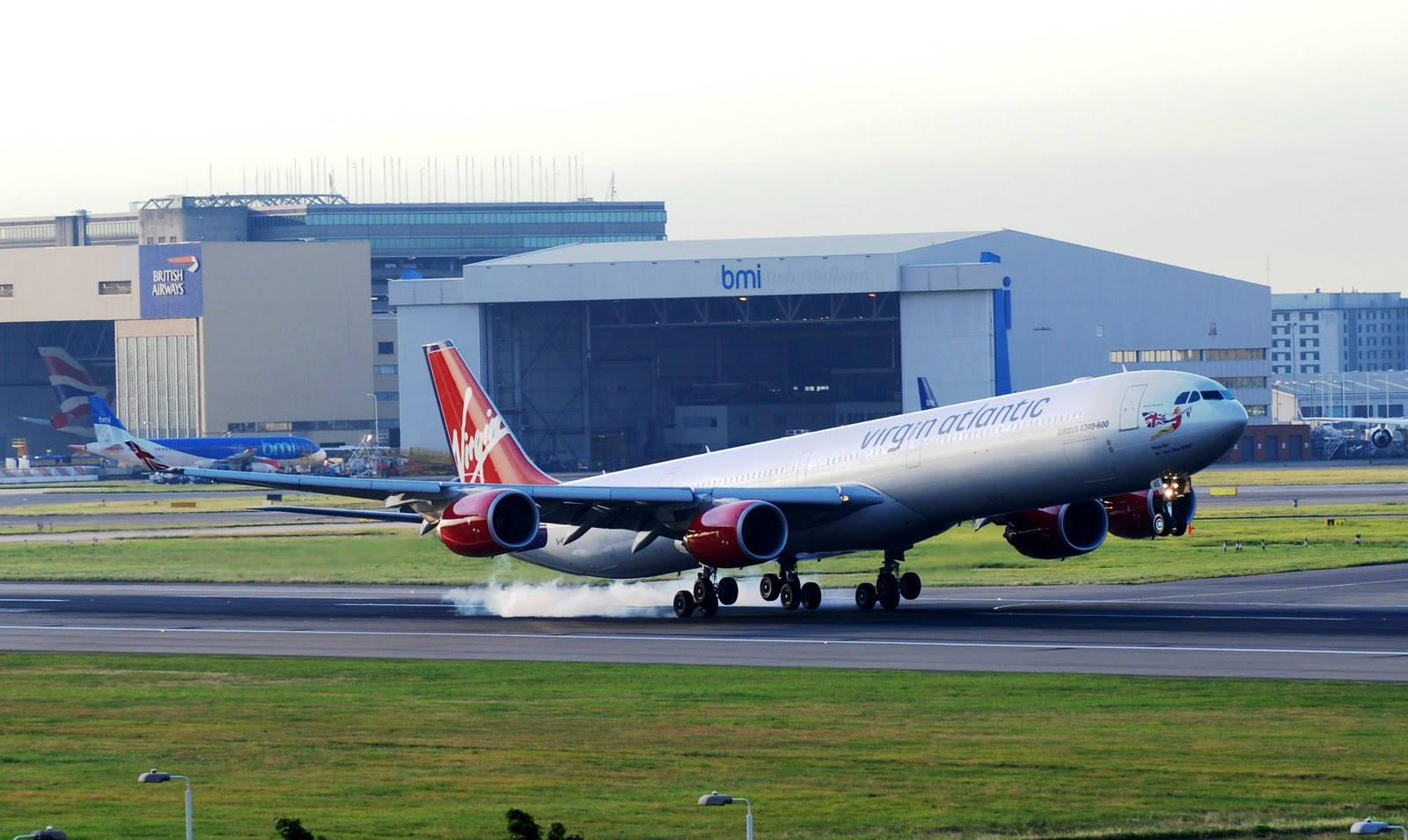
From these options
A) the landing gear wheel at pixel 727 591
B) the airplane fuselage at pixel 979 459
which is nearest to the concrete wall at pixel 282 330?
the airplane fuselage at pixel 979 459

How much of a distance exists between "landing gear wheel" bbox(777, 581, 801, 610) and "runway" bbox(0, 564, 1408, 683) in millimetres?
851

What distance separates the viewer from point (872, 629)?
4247cm

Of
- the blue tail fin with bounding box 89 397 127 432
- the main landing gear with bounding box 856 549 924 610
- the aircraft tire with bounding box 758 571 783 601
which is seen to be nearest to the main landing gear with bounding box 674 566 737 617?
the aircraft tire with bounding box 758 571 783 601

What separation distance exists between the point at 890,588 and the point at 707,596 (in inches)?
194

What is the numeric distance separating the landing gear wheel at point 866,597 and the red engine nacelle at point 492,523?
944cm

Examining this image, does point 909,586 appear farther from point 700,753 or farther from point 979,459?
point 700,753

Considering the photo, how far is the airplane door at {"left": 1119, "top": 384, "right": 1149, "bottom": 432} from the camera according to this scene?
40.6m

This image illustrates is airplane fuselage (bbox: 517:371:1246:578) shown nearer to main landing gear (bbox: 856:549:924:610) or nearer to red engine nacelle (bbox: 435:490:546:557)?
main landing gear (bbox: 856:549:924:610)

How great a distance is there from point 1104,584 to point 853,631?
1635 centimetres

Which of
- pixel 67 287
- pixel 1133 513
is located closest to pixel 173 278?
pixel 67 287

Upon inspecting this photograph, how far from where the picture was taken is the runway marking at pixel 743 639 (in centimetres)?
3588

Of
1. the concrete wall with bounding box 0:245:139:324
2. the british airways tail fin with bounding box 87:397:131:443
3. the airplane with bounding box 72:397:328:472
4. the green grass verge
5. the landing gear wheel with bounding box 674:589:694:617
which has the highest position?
the concrete wall with bounding box 0:245:139:324

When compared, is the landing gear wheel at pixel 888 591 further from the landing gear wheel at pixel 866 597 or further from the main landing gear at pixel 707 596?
the main landing gear at pixel 707 596

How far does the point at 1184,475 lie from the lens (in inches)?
1615
